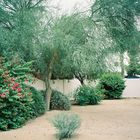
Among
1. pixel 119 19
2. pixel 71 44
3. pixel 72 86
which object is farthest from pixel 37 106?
pixel 72 86

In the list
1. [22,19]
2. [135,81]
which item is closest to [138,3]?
[22,19]

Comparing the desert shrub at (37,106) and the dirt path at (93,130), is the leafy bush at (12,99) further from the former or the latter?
the desert shrub at (37,106)

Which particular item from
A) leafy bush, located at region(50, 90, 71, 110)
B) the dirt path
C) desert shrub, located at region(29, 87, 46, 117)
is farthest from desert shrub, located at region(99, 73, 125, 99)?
desert shrub, located at region(29, 87, 46, 117)

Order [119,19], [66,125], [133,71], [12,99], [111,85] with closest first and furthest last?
[66,125] < [12,99] < [119,19] < [111,85] < [133,71]

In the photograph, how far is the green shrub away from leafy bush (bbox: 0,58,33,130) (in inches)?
322

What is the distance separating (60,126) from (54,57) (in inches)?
226

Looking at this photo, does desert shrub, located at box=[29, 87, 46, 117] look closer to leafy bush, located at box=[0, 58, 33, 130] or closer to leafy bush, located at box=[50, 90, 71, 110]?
leafy bush, located at box=[0, 58, 33, 130]

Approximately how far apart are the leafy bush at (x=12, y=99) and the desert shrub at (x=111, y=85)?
12345 mm

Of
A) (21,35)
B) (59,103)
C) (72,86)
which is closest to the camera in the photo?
(21,35)

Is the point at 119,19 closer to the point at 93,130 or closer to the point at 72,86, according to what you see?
the point at 72,86

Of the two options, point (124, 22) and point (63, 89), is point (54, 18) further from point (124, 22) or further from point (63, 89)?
point (63, 89)

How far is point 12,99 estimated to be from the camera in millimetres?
12211

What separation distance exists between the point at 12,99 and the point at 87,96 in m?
9.56

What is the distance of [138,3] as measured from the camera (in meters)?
16.9
